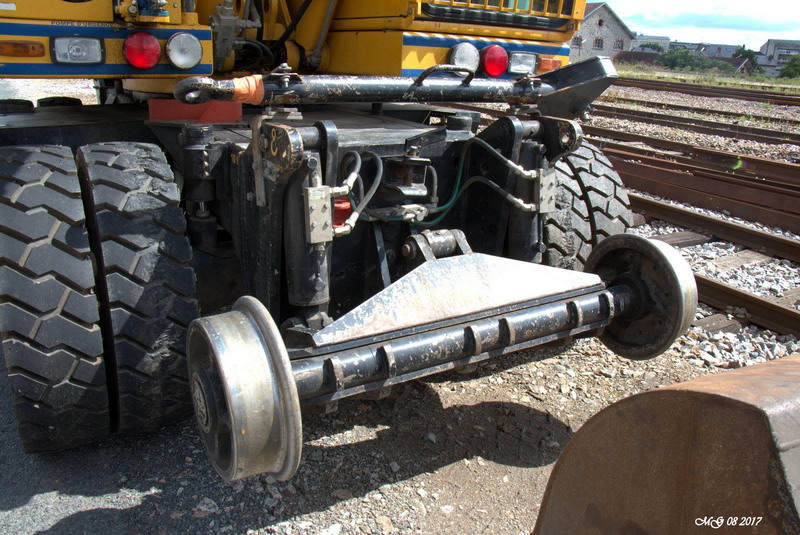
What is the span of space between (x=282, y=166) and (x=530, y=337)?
4.20 ft

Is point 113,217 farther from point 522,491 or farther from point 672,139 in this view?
point 672,139

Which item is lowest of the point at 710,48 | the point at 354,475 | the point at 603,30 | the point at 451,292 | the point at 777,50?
the point at 354,475

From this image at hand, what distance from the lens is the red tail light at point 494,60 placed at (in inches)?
181

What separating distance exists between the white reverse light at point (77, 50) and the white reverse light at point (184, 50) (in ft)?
1.14

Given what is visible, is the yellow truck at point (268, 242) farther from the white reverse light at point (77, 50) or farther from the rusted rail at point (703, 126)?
the rusted rail at point (703, 126)

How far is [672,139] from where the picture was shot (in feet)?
40.8

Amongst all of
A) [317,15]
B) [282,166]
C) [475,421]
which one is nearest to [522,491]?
[475,421]

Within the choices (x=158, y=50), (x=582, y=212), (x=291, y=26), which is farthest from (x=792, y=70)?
(x=158, y=50)

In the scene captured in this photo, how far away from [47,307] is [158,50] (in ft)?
4.98

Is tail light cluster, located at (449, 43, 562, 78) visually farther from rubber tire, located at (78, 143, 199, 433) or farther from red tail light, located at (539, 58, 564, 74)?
rubber tire, located at (78, 143, 199, 433)

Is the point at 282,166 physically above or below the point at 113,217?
above

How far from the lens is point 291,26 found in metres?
4.66

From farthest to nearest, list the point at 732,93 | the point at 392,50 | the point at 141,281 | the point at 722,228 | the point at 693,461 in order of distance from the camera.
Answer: the point at 732,93, the point at 722,228, the point at 392,50, the point at 141,281, the point at 693,461

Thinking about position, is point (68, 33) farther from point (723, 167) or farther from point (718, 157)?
point (718, 157)
